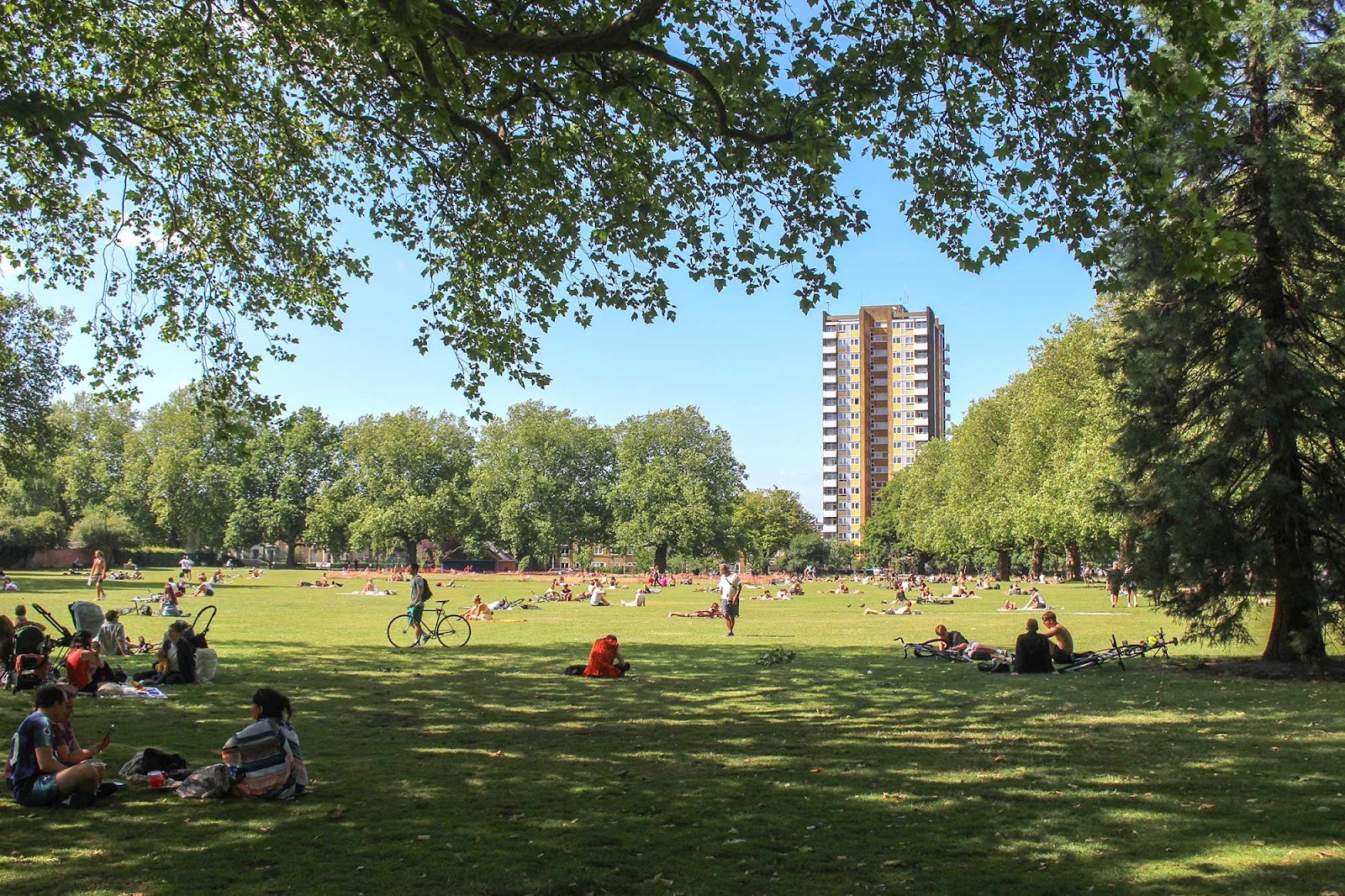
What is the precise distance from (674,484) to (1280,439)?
7139 cm

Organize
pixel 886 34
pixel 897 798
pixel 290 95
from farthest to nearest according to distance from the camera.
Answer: pixel 290 95 < pixel 886 34 < pixel 897 798

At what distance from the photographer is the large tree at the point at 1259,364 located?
627 inches

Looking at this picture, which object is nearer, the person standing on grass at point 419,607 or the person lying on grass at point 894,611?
the person standing on grass at point 419,607

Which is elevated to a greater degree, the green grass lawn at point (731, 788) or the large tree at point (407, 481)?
the large tree at point (407, 481)

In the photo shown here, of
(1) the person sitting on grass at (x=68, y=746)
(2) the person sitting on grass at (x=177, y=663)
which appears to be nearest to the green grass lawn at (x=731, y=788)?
(1) the person sitting on grass at (x=68, y=746)

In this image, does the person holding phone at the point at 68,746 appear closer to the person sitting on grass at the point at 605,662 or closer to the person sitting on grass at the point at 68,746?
the person sitting on grass at the point at 68,746

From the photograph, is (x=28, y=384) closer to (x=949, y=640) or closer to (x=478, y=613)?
(x=478, y=613)

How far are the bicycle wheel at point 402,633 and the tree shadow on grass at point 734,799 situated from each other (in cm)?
706

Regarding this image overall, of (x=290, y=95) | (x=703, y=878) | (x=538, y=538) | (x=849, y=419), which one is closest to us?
(x=703, y=878)

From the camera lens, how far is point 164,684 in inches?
568

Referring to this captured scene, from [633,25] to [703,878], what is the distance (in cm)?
747

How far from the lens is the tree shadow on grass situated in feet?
19.7

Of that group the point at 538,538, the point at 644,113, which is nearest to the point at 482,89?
the point at 644,113

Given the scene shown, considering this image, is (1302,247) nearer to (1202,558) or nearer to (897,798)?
(1202,558)
